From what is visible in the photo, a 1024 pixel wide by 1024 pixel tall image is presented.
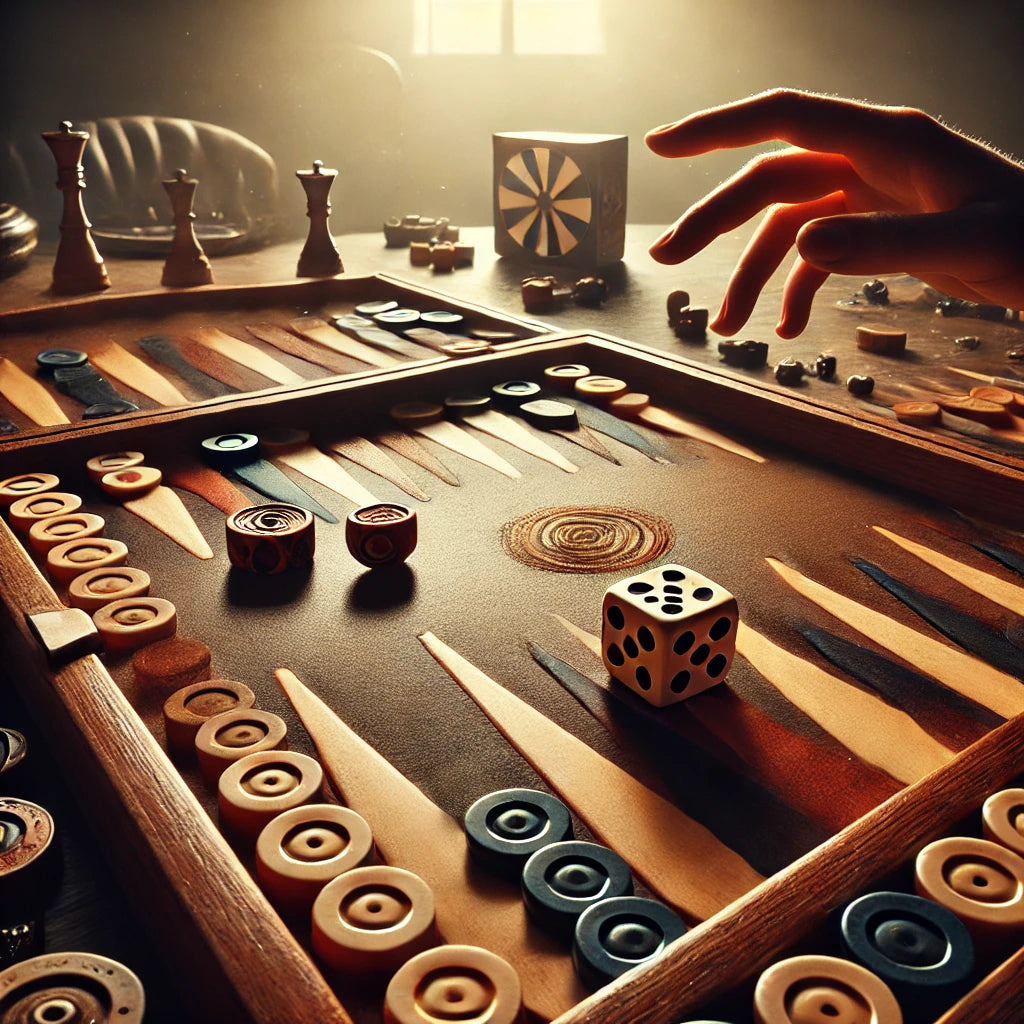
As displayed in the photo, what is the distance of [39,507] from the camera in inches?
66.3

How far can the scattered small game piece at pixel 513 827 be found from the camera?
0.96 metres

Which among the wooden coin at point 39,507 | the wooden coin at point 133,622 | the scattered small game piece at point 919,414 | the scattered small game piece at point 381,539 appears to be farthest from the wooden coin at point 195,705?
the scattered small game piece at point 919,414

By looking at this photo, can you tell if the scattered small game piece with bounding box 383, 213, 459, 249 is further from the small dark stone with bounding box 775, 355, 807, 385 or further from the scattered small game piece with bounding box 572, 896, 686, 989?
the scattered small game piece with bounding box 572, 896, 686, 989

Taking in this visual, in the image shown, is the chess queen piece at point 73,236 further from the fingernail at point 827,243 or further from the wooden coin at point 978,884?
the wooden coin at point 978,884

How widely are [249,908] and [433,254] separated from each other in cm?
353

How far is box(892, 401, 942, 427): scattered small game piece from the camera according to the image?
2201mm

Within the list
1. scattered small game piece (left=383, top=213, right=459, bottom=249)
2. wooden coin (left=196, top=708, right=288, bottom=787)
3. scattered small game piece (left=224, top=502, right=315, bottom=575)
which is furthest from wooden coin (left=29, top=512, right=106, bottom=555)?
scattered small game piece (left=383, top=213, right=459, bottom=249)

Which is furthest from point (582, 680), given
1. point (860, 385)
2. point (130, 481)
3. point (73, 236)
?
point (73, 236)

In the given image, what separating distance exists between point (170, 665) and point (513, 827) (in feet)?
1.65

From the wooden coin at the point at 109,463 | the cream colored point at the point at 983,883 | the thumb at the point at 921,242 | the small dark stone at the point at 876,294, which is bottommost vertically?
the small dark stone at the point at 876,294

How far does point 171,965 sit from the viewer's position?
91 centimetres

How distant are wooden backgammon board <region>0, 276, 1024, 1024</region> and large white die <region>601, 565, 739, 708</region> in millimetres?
28

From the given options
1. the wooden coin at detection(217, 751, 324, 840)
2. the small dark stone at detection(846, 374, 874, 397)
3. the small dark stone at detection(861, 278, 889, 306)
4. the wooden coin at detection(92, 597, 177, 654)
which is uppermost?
the wooden coin at detection(217, 751, 324, 840)

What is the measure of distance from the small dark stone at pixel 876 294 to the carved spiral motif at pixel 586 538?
7.01 feet
